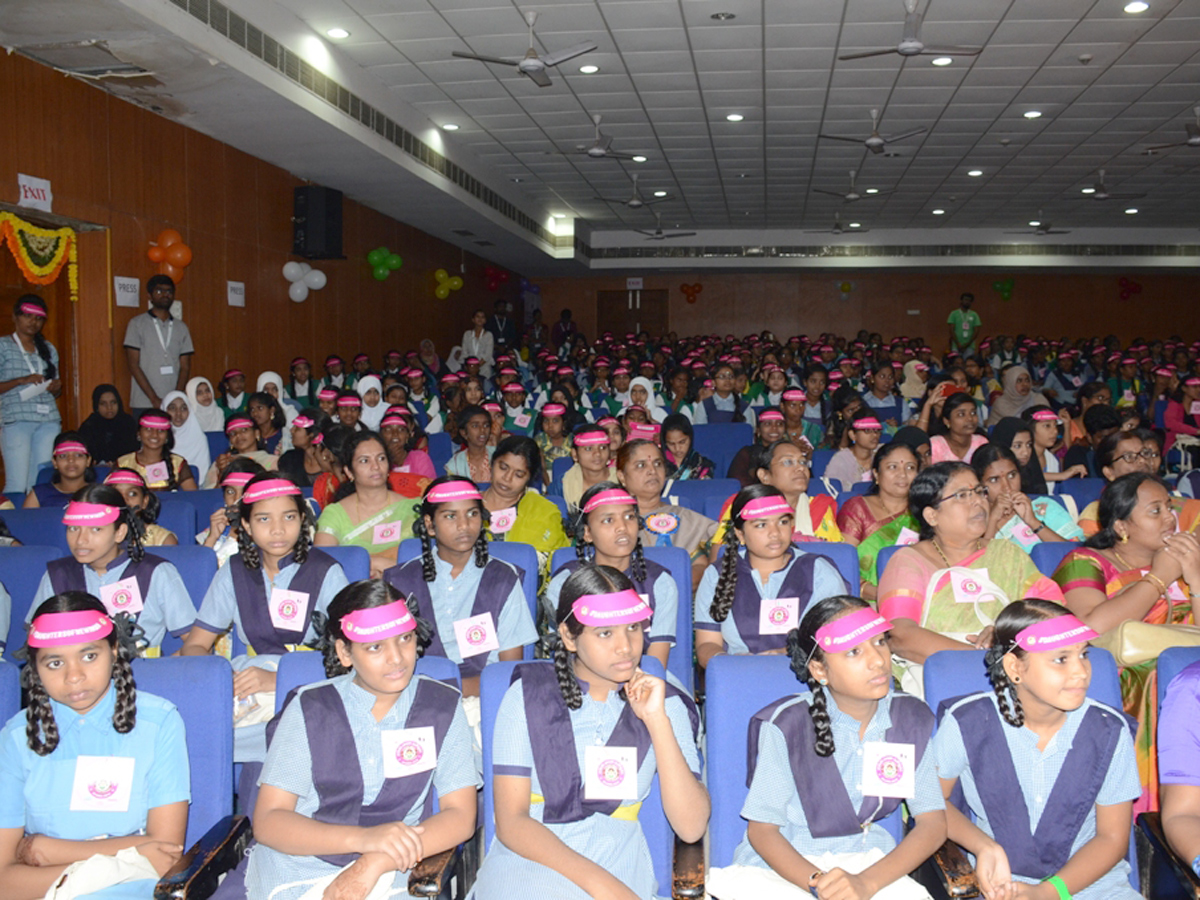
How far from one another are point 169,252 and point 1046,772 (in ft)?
24.6

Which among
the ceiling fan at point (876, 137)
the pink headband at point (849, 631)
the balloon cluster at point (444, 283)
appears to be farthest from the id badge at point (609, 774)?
the balloon cluster at point (444, 283)

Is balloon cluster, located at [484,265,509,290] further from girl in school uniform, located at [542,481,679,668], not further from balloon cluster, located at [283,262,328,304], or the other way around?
girl in school uniform, located at [542,481,679,668]

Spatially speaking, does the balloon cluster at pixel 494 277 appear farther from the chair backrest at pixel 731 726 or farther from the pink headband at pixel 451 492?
the chair backrest at pixel 731 726

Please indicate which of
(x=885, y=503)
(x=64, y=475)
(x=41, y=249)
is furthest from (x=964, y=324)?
(x=64, y=475)

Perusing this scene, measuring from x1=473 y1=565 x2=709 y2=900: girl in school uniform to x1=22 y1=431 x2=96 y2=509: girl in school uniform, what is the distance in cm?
327

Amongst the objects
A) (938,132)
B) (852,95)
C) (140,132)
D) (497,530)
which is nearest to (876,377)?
(852,95)

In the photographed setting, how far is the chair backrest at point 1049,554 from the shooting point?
11.0 feet

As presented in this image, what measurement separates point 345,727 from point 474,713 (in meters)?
0.56

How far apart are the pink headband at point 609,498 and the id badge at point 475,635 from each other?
47cm

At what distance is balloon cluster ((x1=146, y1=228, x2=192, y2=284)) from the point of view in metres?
7.79

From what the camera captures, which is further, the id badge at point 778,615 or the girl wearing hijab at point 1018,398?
the girl wearing hijab at point 1018,398

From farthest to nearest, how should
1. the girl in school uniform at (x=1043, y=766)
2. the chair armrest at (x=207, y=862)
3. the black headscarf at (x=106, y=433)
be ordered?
the black headscarf at (x=106, y=433)
the girl in school uniform at (x=1043, y=766)
the chair armrest at (x=207, y=862)

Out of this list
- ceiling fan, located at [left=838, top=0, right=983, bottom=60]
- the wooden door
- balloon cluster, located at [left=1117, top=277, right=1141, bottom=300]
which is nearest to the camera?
ceiling fan, located at [left=838, top=0, right=983, bottom=60]

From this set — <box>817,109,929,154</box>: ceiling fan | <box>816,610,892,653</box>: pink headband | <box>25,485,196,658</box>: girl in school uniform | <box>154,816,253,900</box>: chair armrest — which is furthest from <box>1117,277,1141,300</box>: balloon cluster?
<box>154,816,253,900</box>: chair armrest
